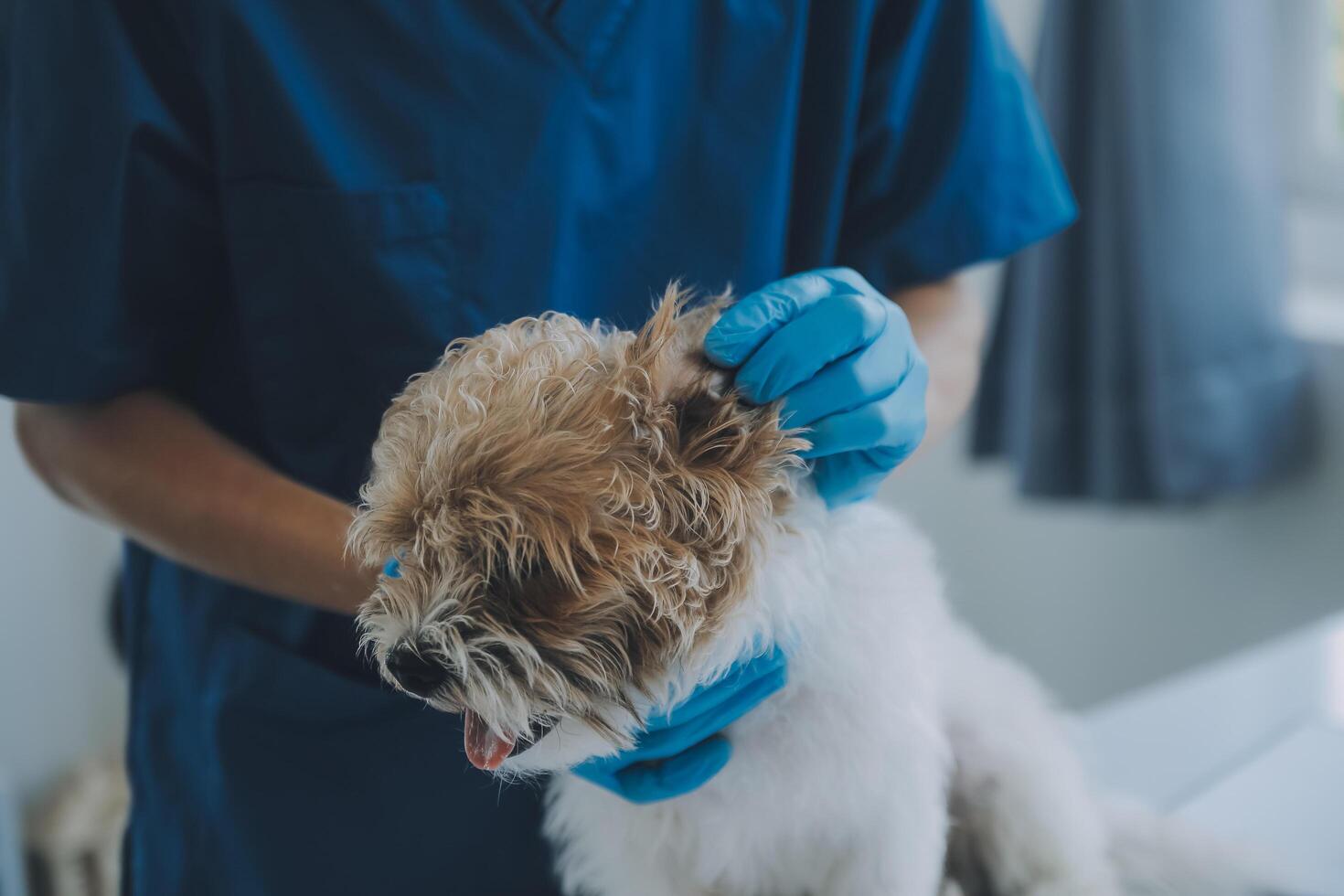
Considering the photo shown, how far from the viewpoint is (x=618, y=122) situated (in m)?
1.03

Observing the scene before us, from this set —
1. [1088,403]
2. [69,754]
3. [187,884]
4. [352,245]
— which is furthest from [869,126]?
[69,754]

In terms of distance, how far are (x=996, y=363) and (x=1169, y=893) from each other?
1.39 m

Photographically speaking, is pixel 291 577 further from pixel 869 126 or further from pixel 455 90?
pixel 869 126

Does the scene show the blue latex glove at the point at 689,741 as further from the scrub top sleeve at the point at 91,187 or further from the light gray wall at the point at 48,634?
the light gray wall at the point at 48,634

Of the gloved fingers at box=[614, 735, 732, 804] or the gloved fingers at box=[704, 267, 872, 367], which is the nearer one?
the gloved fingers at box=[704, 267, 872, 367]

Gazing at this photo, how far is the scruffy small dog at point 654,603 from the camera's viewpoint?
2.43 ft

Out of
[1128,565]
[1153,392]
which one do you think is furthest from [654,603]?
[1128,565]

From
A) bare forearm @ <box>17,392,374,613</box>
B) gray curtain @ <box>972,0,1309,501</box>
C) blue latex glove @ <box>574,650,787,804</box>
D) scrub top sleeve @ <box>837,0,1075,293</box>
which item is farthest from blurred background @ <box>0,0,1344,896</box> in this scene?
blue latex glove @ <box>574,650,787,804</box>

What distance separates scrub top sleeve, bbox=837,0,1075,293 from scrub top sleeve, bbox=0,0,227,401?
0.61 meters

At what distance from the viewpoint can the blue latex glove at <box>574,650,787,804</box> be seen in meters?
0.88

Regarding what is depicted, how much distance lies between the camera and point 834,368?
81 cm

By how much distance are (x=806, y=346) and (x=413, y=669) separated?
32 centimetres

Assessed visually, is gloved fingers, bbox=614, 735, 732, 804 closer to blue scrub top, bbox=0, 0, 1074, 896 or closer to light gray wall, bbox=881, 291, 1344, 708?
blue scrub top, bbox=0, 0, 1074, 896

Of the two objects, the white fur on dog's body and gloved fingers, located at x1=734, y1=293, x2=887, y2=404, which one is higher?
gloved fingers, located at x1=734, y1=293, x2=887, y2=404
